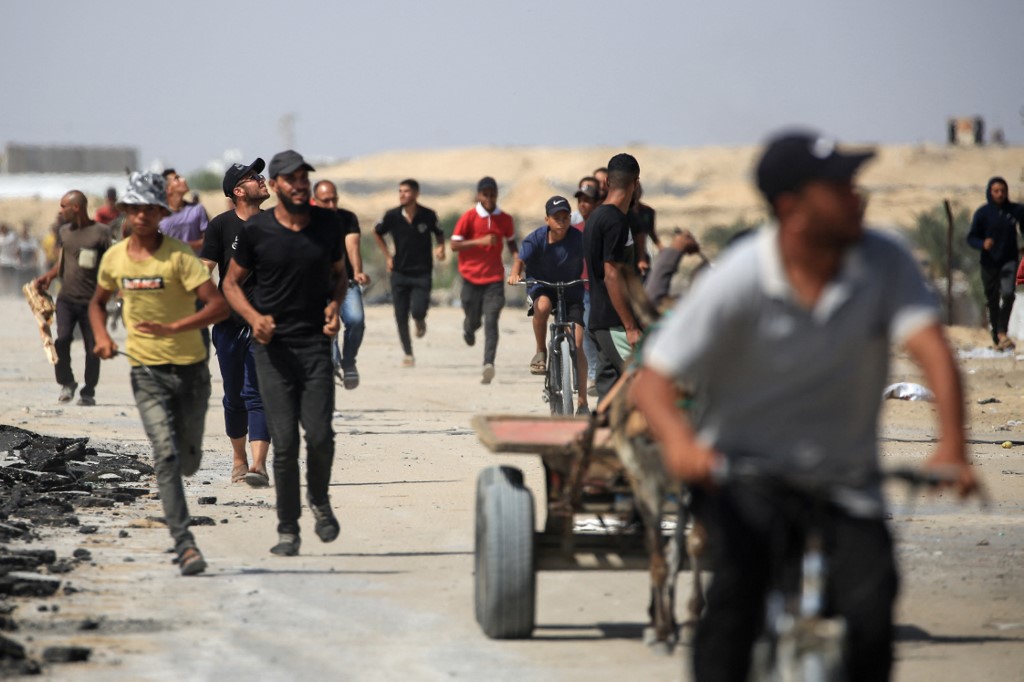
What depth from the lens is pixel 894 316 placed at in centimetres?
430

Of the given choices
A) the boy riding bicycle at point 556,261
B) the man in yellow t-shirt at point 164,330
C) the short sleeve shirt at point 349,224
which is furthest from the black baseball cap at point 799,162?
the boy riding bicycle at point 556,261

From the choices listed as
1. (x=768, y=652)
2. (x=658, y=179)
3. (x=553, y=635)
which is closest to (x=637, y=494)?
(x=553, y=635)

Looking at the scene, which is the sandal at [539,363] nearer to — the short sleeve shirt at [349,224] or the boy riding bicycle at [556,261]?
the boy riding bicycle at [556,261]

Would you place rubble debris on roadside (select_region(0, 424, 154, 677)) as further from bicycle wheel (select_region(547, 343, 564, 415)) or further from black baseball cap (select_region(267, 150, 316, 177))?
bicycle wheel (select_region(547, 343, 564, 415))

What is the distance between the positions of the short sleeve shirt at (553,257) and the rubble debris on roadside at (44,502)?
3876mm

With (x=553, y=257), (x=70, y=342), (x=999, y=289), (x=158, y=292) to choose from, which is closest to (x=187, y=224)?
(x=553, y=257)

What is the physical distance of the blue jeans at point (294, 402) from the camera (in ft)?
28.1

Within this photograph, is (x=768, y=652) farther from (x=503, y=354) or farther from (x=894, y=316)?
(x=503, y=354)

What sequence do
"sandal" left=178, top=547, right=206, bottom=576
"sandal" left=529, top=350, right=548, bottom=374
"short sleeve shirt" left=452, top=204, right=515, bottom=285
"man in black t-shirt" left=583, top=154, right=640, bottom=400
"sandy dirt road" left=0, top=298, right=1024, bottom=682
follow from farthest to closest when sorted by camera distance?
"short sleeve shirt" left=452, top=204, right=515, bottom=285, "sandal" left=529, top=350, right=548, bottom=374, "man in black t-shirt" left=583, top=154, right=640, bottom=400, "sandal" left=178, top=547, right=206, bottom=576, "sandy dirt road" left=0, top=298, right=1024, bottom=682

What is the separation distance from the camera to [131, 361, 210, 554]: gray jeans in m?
8.14

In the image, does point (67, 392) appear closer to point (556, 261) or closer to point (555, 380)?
point (556, 261)

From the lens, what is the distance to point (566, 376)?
1305cm

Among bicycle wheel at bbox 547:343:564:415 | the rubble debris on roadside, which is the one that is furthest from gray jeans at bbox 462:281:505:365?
the rubble debris on roadside

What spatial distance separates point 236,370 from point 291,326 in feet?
9.05
